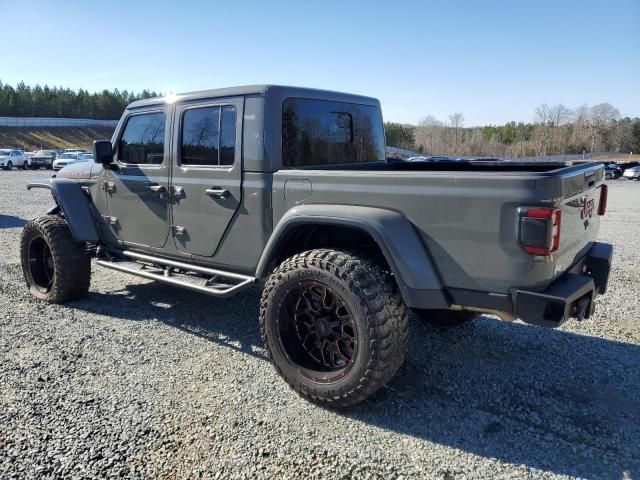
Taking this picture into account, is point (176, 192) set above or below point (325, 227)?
above

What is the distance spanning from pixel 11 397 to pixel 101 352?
2.49 ft

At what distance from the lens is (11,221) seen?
35.8 ft

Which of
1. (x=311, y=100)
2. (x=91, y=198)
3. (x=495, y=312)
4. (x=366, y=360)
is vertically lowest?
(x=366, y=360)

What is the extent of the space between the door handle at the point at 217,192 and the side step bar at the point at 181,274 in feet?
1.99

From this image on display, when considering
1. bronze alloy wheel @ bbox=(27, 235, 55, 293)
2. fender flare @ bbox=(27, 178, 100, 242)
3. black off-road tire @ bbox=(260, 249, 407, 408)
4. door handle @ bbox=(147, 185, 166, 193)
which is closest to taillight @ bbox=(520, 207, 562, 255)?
black off-road tire @ bbox=(260, 249, 407, 408)

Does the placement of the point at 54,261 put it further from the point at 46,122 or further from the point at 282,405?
the point at 46,122

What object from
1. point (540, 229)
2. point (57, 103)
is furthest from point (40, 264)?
point (57, 103)

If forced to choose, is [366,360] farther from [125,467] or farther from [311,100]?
[311,100]

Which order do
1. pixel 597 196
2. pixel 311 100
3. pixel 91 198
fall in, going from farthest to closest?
pixel 91 198 → pixel 311 100 → pixel 597 196

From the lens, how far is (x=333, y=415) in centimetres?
301

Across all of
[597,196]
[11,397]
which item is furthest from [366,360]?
[11,397]

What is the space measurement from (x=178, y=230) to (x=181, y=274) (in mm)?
427

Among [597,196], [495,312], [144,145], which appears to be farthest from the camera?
[144,145]

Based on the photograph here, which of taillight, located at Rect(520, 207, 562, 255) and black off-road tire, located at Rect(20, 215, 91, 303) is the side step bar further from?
taillight, located at Rect(520, 207, 562, 255)
